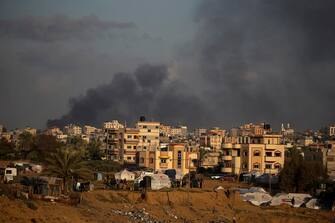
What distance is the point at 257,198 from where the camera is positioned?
5178 centimetres

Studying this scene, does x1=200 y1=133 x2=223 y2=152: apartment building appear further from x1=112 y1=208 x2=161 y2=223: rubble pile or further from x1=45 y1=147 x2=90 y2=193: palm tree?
x1=112 y1=208 x2=161 y2=223: rubble pile

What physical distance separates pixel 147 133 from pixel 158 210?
53.5 metres

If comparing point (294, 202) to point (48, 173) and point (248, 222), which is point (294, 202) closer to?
point (248, 222)

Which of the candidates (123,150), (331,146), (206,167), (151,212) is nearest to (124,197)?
(151,212)

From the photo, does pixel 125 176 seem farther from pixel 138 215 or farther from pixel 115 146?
pixel 115 146

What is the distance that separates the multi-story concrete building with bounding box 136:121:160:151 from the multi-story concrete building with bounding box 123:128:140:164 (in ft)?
2.83

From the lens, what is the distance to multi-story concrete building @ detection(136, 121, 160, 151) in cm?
9250

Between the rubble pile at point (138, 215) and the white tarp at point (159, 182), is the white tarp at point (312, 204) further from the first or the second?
the rubble pile at point (138, 215)

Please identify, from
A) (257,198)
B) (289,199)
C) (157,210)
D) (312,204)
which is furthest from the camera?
(289,199)

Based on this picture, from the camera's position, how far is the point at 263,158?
7888 centimetres

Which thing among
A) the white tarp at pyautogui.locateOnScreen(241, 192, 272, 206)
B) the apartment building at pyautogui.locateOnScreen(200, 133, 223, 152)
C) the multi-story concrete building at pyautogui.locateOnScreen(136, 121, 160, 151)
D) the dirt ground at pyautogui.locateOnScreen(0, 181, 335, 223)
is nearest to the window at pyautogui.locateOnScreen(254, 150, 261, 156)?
the multi-story concrete building at pyautogui.locateOnScreen(136, 121, 160, 151)

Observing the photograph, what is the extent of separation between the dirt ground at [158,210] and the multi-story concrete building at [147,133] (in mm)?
43417

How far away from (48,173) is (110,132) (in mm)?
49763

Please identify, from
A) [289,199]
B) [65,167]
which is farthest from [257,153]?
[65,167]
